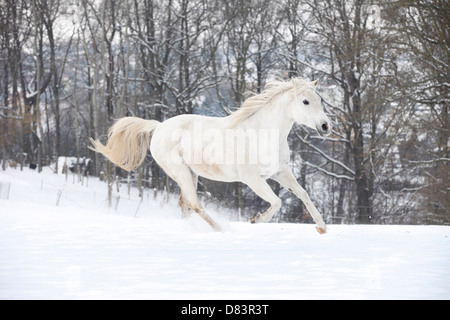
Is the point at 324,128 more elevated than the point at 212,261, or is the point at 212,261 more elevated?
the point at 324,128

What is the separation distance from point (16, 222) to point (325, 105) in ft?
40.2

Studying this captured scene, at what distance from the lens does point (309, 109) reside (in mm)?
5969

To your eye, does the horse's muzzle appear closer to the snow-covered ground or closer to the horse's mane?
the horse's mane

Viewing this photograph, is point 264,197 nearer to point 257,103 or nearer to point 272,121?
point 272,121

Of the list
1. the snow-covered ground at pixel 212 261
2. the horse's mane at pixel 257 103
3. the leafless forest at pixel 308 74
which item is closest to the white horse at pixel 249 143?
the horse's mane at pixel 257 103

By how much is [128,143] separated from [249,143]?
6.64 feet

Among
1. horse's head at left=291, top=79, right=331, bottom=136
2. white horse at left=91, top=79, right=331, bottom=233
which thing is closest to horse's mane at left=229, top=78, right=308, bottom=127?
white horse at left=91, top=79, right=331, bottom=233

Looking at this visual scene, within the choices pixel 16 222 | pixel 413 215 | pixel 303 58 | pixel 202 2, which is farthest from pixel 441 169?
pixel 16 222

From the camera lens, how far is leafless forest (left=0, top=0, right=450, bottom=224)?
45.4 feet

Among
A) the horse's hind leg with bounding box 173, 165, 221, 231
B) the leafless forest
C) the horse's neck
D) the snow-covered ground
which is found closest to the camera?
the snow-covered ground

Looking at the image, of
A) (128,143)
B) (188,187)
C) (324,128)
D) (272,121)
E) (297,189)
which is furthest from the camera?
A: (128,143)

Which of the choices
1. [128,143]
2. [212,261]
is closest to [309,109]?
[212,261]

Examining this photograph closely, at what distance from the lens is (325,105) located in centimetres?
1733

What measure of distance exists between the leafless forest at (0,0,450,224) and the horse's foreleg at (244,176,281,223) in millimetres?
7427
